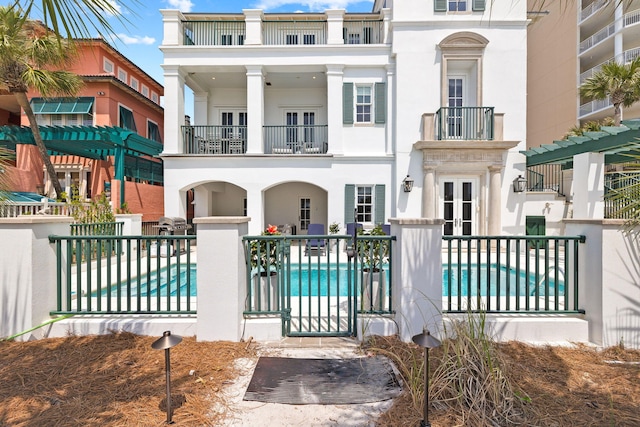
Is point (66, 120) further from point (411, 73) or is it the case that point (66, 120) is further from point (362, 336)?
point (362, 336)

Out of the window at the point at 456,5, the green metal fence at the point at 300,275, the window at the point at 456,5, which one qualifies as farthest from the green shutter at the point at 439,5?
the green metal fence at the point at 300,275

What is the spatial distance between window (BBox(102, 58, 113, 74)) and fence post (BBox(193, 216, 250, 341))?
49.6ft

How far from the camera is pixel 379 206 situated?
38.3 ft

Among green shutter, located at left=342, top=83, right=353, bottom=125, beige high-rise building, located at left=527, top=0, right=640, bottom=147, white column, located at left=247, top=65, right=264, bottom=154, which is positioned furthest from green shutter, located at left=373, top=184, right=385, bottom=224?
beige high-rise building, located at left=527, top=0, right=640, bottom=147

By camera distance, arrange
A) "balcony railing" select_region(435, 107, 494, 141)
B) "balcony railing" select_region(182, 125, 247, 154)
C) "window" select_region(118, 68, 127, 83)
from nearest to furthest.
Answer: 1. "balcony railing" select_region(435, 107, 494, 141)
2. "balcony railing" select_region(182, 125, 247, 154)
3. "window" select_region(118, 68, 127, 83)

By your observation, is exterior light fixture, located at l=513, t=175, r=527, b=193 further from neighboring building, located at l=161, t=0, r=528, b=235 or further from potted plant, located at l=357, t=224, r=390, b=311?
potted plant, located at l=357, t=224, r=390, b=311

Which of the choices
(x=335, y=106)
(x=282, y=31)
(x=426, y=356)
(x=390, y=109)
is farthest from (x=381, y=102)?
(x=426, y=356)

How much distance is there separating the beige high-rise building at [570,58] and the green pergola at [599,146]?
1082 centimetres

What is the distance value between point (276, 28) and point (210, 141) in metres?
5.26

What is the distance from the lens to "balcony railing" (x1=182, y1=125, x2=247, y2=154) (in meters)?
12.1

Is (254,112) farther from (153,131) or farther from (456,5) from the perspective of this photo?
(153,131)

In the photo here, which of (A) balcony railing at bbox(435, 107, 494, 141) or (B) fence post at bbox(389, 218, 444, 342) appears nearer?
(B) fence post at bbox(389, 218, 444, 342)

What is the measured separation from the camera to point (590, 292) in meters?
3.65

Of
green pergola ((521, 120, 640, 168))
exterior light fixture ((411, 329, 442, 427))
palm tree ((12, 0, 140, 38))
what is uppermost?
green pergola ((521, 120, 640, 168))
